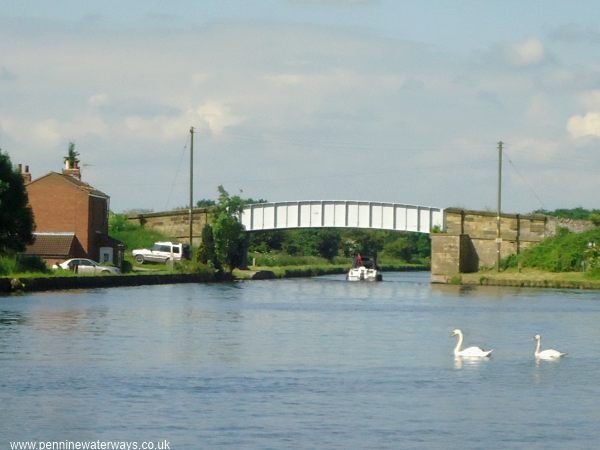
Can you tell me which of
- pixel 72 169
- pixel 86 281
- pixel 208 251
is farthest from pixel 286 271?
pixel 86 281

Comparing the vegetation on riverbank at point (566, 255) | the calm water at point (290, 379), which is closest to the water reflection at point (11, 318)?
the calm water at point (290, 379)

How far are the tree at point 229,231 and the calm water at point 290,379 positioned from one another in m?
43.7

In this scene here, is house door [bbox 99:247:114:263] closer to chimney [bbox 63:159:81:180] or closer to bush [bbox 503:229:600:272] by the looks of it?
chimney [bbox 63:159:81:180]

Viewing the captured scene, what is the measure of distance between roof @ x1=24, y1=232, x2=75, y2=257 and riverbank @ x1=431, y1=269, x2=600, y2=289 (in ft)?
95.9

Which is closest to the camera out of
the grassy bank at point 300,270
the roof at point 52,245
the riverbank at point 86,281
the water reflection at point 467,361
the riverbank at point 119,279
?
the water reflection at point 467,361

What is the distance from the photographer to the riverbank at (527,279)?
8825 centimetres

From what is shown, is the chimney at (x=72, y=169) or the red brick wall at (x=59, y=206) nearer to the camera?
the red brick wall at (x=59, y=206)

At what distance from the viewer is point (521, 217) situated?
329 ft

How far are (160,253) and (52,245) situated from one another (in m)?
17.1

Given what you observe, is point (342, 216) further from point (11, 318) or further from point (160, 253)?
point (11, 318)

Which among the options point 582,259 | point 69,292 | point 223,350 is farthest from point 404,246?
point 223,350

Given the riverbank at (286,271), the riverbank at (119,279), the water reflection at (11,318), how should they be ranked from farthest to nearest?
the riverbank at (286,271), the riverbank at (119,279), the water reflection at (11,318)

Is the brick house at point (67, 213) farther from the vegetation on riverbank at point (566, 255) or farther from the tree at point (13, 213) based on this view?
the vegetation on riverbank at point (566, 255)

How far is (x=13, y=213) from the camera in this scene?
71062 millimetres
